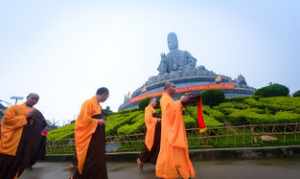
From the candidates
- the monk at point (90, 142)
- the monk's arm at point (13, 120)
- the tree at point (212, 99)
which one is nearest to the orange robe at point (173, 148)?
the monk at point (90, 142)

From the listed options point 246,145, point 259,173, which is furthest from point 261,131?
point 259,173

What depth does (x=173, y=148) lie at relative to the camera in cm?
534

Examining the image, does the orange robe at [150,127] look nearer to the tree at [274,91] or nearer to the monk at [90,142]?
the monk at [90,142]

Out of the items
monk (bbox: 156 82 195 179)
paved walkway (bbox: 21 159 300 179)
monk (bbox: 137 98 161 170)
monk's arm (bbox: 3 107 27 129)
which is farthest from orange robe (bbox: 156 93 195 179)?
monk's arm (bbox: 3 107 27 129)

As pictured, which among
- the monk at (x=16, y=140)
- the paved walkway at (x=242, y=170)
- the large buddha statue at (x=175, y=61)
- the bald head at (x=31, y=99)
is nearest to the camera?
the paved walkway at (x=242, y=170)

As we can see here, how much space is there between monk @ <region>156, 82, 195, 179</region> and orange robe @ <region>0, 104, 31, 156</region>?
2817 mm

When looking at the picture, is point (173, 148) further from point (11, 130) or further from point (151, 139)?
point (11, 130)

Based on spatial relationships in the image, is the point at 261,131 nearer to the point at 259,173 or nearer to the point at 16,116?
the point at 259,173

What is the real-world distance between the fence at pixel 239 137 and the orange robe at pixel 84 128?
4.52 metres

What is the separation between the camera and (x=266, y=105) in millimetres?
14195

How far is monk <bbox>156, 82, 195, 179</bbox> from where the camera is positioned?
523 centimetres

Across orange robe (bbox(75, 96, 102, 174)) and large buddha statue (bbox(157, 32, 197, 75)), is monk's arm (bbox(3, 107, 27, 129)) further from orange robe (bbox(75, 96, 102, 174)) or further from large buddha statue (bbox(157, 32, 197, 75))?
large buddha statue (bbox(157, 32, 197, 75))

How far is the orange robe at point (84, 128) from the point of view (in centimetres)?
563

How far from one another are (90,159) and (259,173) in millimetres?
3239
